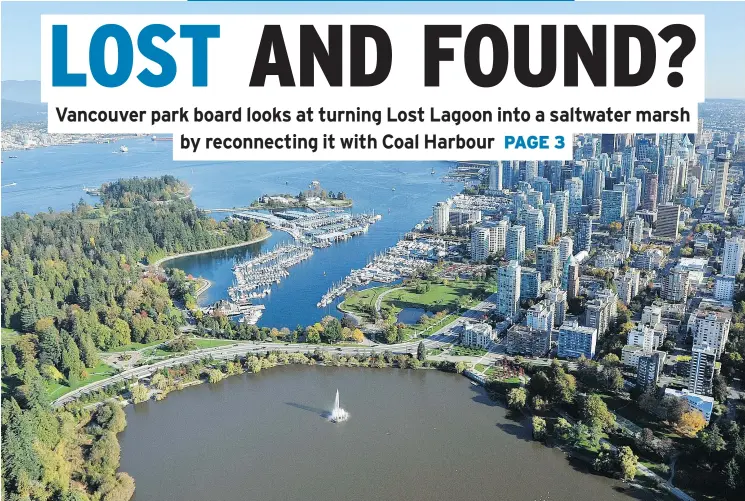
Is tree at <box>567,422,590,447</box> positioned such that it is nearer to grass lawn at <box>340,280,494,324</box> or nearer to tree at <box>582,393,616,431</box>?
tree at <box>582,393,616,431</box>

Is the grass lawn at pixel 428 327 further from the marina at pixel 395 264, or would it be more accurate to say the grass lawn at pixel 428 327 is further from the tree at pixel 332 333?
the marina at pixel 395 264

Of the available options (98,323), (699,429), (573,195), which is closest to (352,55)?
(699,429)

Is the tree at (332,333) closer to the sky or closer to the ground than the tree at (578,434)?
closer to the sky

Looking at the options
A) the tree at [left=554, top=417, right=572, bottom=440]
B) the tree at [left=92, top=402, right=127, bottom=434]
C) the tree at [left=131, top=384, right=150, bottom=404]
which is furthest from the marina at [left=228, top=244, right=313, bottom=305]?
the tree at [left=554, top=417, right=572, bottom=440]

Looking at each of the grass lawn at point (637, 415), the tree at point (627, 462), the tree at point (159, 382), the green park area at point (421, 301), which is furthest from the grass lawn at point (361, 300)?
the tree at point (627, 462)

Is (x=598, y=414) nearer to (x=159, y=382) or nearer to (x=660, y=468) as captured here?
(x=660, y=468)

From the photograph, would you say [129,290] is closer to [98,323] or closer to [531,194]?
[98,323]
